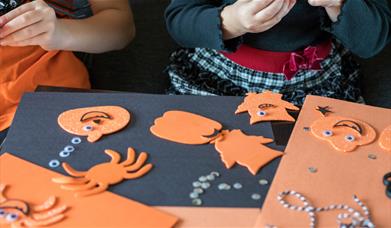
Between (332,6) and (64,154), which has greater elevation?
(332,6)

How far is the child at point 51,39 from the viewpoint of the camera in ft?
2.55

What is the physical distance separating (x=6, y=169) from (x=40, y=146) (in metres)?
0.05

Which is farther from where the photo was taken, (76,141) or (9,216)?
(76,141)

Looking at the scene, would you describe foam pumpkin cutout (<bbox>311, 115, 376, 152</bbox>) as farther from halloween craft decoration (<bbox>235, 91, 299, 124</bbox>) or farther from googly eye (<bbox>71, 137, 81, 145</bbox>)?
googly eye (<bbox>71, 137, 81, 145</bbox>)

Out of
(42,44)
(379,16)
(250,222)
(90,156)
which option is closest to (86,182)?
(90,156)

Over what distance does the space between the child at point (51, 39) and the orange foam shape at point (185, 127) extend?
0.24 m

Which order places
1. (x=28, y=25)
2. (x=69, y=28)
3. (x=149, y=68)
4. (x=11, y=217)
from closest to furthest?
(x=11, y=217)
(x=28, y=25)
(x=69, y=28)
(x=149, y=68)

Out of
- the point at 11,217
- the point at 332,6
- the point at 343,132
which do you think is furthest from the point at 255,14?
the point at 11,217

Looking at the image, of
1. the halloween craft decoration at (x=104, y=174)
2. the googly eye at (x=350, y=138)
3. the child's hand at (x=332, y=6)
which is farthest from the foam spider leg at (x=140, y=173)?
the child's hand at (x=332, y=6)

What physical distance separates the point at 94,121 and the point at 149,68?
0.41m

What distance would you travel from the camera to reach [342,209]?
0.57 metres

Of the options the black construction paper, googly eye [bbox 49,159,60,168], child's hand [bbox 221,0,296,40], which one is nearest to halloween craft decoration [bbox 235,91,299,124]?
the black construction paper

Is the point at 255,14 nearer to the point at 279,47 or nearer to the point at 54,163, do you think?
the point at 279,47

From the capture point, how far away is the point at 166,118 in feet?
2.28
